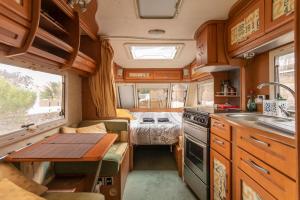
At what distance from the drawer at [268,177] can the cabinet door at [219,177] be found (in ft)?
0.92

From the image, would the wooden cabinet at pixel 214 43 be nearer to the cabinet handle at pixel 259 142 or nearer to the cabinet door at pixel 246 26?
the cabinet door at pixel 246 26

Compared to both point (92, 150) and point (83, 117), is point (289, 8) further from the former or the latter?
point (83, 117)

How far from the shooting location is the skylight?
325 cm

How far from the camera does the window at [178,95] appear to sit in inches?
215

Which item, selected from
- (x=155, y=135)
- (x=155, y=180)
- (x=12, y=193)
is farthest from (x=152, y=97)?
(x=12, y=193)

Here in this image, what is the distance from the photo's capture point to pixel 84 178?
201 centimetres

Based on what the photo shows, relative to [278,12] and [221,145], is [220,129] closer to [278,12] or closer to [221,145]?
[221,145]

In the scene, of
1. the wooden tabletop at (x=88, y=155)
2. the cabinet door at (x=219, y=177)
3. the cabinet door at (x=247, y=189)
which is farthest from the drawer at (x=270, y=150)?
the wooden tabletop at (x=88, y=155)

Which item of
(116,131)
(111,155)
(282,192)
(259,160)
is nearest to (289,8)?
(259,160)

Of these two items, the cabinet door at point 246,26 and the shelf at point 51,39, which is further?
the cabinet door at point 246,26

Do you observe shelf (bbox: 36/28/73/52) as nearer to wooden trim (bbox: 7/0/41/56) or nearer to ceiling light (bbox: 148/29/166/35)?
wooden trim (bbox: 7/0/41/56)

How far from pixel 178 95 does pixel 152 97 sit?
0.73 m

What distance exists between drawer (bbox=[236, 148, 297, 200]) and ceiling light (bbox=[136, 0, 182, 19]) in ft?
4.44

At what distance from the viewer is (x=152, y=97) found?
559 centimetres
